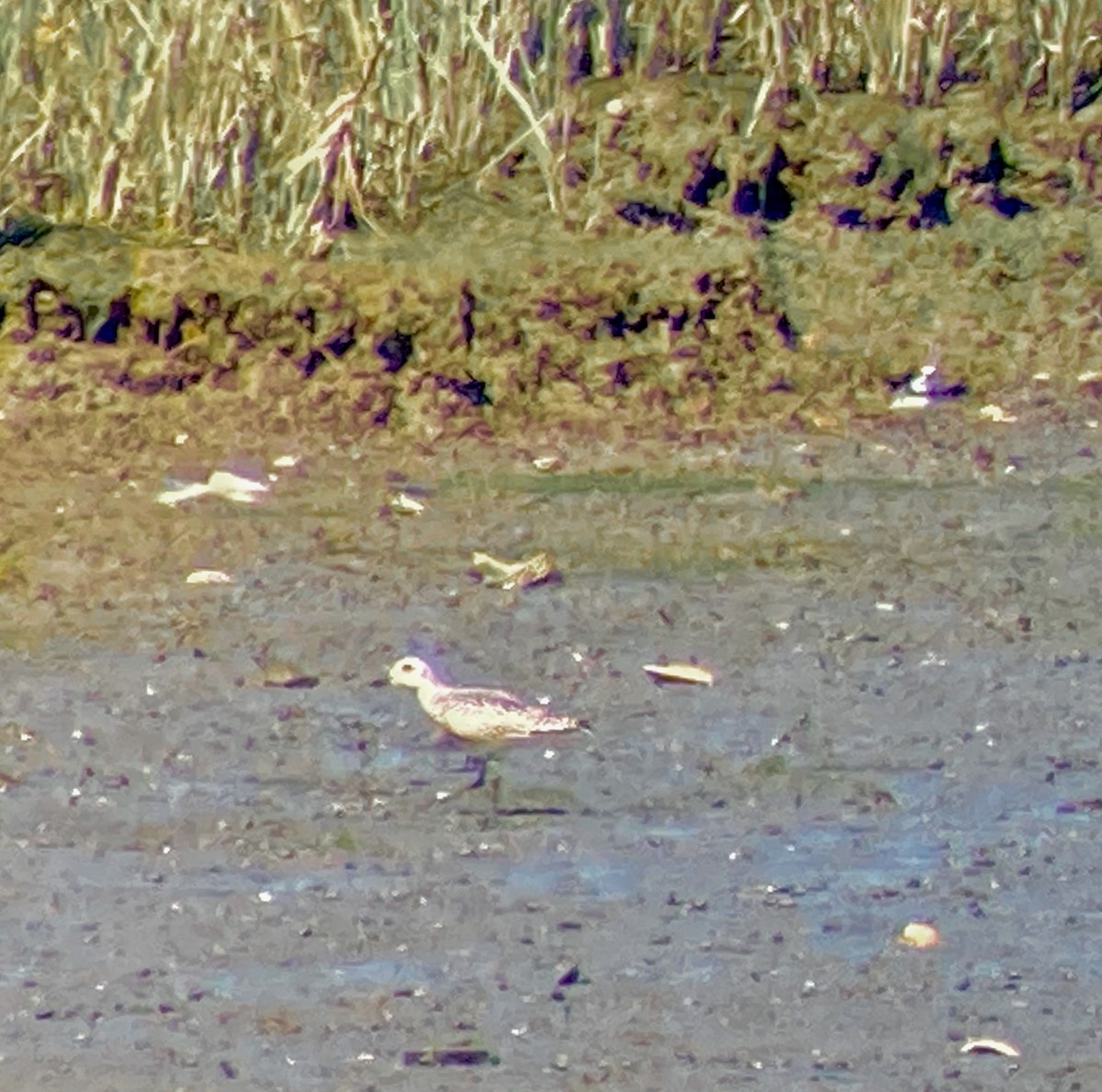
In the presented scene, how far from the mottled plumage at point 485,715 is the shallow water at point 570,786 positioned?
33 mm

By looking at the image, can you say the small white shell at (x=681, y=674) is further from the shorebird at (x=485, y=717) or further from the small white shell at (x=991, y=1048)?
the small white shell at (x=991, y=1048)

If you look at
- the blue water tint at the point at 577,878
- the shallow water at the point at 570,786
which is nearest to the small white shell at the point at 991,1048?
the shallow water at the point at 570,786

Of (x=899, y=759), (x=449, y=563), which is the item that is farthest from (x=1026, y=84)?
(x=899, y=759)

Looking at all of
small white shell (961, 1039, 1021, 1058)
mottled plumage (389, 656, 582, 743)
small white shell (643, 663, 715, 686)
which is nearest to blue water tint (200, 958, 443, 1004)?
small white shell (961, 1039, 1021, 1058)

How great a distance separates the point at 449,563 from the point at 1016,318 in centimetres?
210

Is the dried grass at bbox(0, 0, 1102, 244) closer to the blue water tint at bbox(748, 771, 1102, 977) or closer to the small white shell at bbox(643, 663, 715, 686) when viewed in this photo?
the small white shell at bbox(643, 663, 715, 686)

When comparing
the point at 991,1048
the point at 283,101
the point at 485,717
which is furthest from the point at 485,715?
the point at 283,101

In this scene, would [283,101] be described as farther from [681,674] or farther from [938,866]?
[938,866]

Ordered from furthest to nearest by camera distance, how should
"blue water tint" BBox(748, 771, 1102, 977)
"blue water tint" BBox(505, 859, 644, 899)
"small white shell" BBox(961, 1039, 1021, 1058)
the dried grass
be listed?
the dried grass → "blue water tint" BBox(505, 859, 644, 899) → "blue water tint" BBox(748, 771, 1102, 977) → "small white shell" BBox(961, 1039, 1021, 1058)

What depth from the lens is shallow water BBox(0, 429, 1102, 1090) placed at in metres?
3.28

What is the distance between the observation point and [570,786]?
4.08m

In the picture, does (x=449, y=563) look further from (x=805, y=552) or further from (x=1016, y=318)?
(x=1016, y=318)

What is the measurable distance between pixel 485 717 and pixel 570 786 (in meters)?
0.22

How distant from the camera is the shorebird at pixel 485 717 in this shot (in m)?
4.23
